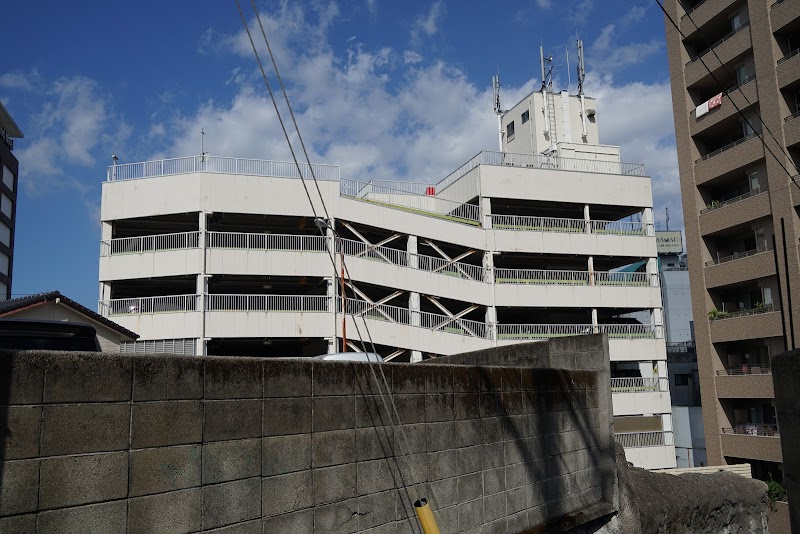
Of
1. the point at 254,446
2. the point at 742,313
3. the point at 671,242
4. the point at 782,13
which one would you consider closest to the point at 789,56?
the point at 782,13

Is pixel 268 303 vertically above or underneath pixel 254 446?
above

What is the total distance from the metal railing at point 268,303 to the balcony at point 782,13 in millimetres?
25954

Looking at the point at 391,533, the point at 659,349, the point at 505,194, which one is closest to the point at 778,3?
the point at 505,194

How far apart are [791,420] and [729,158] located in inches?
1363

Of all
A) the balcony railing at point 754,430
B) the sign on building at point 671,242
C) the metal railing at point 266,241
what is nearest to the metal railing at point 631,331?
the balcony railing at point 754,430

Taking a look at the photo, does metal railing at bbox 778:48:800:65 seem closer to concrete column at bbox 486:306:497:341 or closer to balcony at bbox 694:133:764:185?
balcony at bbox 694:133:764:185

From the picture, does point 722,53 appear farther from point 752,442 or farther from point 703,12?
point 752,442

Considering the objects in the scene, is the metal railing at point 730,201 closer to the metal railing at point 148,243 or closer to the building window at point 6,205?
the metal railing at point 148,243

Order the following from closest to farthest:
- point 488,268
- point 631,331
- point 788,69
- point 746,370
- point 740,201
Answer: point 788,69
point 746,370
point 740,201
point 488,268
point 631,331

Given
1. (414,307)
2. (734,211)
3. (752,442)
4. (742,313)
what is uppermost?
(734,211)

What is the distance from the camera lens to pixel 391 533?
644 centimetres

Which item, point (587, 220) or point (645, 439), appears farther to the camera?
point (587, 220)

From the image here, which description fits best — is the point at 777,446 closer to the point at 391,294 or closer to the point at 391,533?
the point at 391,294

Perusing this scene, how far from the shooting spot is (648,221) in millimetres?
45938
